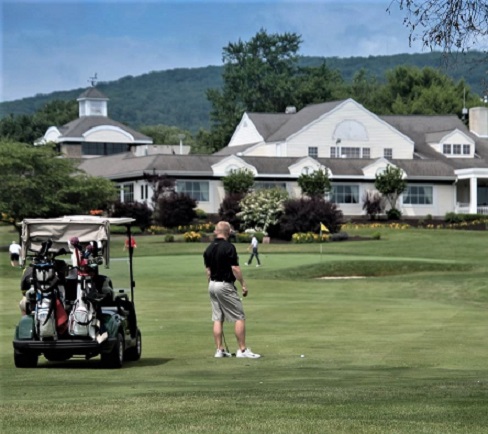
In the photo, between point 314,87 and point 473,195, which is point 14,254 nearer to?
point 473,195

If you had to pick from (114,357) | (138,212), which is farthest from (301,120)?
(114,357)

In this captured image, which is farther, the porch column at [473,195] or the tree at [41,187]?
the porch column at [473,195]

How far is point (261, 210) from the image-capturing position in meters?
75.4

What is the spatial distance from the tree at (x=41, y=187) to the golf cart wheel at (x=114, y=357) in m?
53.1

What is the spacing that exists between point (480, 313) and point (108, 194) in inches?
1965

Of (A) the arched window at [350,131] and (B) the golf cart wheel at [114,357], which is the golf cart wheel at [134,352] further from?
(A) the arched window at [350,131]

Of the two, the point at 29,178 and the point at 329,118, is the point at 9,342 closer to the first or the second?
the point at 29,178

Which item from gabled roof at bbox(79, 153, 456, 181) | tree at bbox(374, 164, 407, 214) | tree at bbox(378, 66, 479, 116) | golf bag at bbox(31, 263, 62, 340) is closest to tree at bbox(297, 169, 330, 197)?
gabled roof at bbox(79, 153, 456, 181)

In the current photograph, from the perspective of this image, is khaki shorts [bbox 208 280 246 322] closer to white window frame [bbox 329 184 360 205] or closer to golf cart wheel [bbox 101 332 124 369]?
golf cart wheel [bbox 101 332 124 369]

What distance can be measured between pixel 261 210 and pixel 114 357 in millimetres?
58910

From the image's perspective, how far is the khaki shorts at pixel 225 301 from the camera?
1770 cm

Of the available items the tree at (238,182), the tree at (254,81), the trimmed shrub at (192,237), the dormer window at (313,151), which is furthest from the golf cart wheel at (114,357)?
the tree at (254,81)

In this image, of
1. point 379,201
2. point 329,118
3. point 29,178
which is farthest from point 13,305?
point 329,118

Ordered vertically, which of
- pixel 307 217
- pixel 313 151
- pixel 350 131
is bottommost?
pixel 307 217
